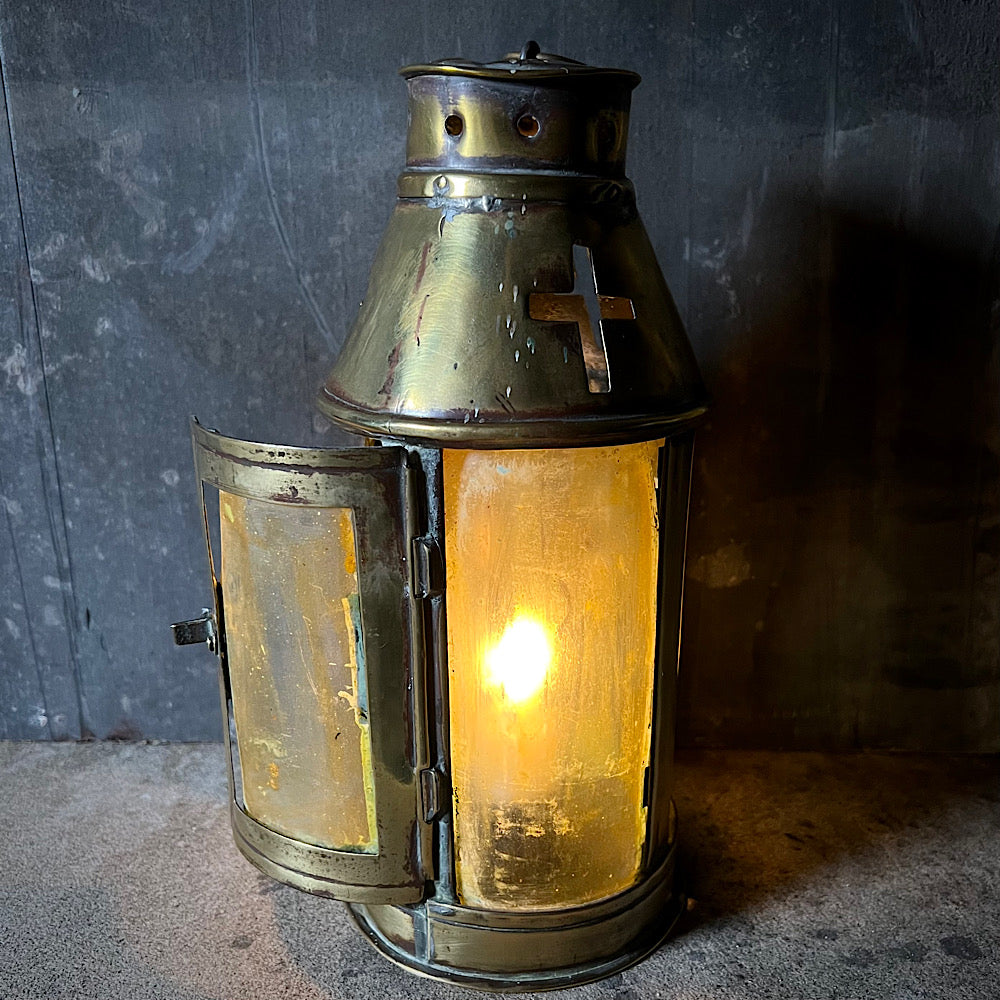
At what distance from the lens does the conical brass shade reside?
1.29 meters

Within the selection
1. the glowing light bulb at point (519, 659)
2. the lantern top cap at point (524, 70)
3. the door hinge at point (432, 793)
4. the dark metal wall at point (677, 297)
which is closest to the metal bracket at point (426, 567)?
the glowing light bulb at point (519, 659)

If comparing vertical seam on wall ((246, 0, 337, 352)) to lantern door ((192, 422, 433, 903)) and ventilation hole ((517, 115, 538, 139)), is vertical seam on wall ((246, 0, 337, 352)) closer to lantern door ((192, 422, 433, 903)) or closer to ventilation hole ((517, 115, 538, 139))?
lantern door ((192, 422, 433, 903))

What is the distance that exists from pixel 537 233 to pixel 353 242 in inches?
29.4

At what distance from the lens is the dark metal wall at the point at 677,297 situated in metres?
1.84

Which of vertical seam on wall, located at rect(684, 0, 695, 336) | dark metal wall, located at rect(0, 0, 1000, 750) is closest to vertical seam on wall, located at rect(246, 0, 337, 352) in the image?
dark metal wall, located at rect(0, 0, 1000, 750)

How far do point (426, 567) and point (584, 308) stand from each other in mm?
432

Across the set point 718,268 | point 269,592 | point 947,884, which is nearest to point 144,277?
point 269,592

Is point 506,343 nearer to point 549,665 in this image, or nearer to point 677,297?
point 549,665

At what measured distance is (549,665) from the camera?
1461 mm

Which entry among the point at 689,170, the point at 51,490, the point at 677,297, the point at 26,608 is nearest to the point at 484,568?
the point at 677,297

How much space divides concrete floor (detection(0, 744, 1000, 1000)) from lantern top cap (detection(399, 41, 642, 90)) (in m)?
1.42

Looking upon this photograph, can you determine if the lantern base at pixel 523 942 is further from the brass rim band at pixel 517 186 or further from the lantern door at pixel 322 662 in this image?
the brass rim band at pixel 517 186

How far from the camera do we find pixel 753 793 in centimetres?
212

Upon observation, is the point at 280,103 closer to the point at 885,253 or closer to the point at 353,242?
the point at 353,242
